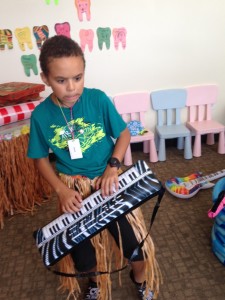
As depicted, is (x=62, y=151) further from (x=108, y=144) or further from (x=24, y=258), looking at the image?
(x=24, y=258)

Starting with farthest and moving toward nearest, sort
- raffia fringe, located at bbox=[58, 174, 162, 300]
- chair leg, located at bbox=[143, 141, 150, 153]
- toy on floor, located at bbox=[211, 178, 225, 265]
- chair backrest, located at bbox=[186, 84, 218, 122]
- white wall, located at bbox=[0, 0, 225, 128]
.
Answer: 1. chair leg, located at bbox=[143, 141, 150, 153]
2. chair backrest, located at bbox=[186, 84, 218, 122]
3. white wall, located at bbox=[0, 0, 225, 128]
4. toy on floor, located at bbox=[211, 178, 225, 265]
5. raffia fringe, located at bbox=[58, 174, 162, 300]

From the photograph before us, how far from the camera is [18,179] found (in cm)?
204

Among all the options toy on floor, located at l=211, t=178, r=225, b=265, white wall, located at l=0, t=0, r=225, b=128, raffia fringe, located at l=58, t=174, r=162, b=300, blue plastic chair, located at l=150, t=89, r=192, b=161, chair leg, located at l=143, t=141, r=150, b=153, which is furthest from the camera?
chair leg, located at l=143, t=141, r=150, b=153

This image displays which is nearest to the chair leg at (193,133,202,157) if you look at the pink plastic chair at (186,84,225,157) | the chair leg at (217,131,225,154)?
the pink plastic chair at (186,84,225,157)

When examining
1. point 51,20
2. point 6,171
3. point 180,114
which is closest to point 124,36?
point 51,20

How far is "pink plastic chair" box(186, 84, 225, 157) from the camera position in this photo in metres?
2.66

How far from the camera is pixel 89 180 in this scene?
3.75 ft

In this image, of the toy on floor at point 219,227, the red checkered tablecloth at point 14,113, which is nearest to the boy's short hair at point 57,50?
the toy on floor at point 219,227

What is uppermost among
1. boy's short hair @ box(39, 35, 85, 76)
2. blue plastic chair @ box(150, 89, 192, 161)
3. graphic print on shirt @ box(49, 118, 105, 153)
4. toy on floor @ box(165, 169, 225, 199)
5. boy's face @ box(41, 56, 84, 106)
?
boy's short hair @ box(39, 35, 85, 76)

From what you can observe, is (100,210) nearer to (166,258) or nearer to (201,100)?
(166,258)

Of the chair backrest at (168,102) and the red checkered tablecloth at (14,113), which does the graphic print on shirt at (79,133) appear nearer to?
the red checkered tablecloth at (14,113)

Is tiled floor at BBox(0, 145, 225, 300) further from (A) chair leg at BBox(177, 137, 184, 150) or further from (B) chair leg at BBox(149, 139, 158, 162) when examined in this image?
(A) chair leg at BBox(177, 137, 184, 150)

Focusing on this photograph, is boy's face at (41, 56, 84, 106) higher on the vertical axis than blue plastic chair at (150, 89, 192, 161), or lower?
higher

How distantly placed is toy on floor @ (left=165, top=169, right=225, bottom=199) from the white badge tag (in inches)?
47.8
